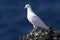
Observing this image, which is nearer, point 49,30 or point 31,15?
point 49,30

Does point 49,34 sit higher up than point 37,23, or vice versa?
point 37,23

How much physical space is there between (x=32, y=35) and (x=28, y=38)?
0.69ft

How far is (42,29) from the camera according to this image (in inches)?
560

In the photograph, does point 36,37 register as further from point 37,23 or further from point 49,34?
point 37,23

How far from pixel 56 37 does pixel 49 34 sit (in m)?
0.30

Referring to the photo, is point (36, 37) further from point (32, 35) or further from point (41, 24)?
point (41, 24)

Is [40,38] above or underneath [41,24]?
underneath

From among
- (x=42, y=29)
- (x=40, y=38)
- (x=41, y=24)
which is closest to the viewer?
(x=40, y=38)

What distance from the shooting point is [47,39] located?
13430 mm

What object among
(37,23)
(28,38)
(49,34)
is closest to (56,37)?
(49,34)

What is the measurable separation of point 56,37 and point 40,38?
0.68m

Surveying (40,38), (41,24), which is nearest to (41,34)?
(40,38)

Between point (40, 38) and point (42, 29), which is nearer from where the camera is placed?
point (40, 38)

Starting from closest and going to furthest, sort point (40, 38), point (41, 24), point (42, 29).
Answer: point (40, 38) → point (42, 29) → point (41, 24)
